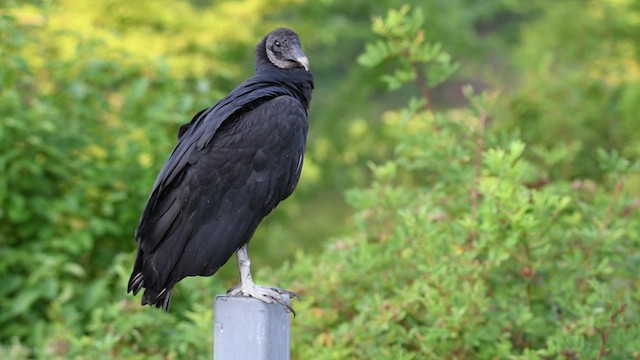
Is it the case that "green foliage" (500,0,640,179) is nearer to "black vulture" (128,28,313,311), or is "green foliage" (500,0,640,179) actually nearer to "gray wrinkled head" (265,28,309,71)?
"gray wrinkled head" (265,28,309,71)

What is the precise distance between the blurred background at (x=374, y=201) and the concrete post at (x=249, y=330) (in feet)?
2.64

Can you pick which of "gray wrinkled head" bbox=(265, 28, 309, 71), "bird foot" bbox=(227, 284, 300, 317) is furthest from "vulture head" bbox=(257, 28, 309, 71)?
"bird foot" bbox=(227, 284, 300, 317)

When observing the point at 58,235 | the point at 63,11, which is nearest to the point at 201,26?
the point at 63,11

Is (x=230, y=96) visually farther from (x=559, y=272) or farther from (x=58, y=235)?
(x=58, y=235)

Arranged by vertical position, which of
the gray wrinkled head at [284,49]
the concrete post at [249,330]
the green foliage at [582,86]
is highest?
the green foliage at [582,86]

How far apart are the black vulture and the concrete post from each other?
180 millimetres

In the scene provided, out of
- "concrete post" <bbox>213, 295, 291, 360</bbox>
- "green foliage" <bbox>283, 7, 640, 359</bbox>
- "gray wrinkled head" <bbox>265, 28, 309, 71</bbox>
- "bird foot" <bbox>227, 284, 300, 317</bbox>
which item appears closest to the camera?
"concrete post" <bbox>213, 295, 291, 360</bbox>

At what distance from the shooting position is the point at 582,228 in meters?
3.65

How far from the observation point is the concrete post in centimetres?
226

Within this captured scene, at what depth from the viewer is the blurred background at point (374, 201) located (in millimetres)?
3197

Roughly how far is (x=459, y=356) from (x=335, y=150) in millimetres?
6454

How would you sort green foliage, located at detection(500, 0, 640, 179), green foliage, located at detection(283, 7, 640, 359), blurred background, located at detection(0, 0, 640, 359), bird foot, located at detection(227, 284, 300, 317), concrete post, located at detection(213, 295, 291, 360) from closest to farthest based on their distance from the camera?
concrete post, located at detection(213, 295, 291, 360)
bird foot, located at detection(227, 284, 300, 317)
green foliage, located at detection(283, 7, 640, 359)
blurred background, located at detection(0, 0, 640, 359)
green foliage, located at detection(500, 0, 640, 179)

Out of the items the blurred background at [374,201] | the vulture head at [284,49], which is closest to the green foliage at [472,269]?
the blurred background at [374,201]

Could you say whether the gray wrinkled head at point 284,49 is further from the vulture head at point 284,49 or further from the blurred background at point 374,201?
the blurred background at point 374,201
